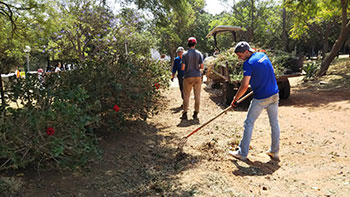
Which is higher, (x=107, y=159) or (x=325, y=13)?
(x=325, y=13)

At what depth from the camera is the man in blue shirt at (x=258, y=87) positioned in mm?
4441

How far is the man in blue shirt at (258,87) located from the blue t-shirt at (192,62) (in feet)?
8.45

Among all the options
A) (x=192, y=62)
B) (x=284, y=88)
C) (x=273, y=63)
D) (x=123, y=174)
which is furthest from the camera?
(x=284, y=88)

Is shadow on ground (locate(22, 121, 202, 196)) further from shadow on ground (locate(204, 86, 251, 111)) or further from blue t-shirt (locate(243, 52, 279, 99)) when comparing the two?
shadow on ground (locate(204, 86, 251, 111))

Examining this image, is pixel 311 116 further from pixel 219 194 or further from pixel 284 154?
pixel 219 194

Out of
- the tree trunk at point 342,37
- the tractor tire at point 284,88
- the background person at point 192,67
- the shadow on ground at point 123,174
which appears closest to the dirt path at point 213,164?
the shadow on ground at point 123,174

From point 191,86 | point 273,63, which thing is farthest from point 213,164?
point 273,63

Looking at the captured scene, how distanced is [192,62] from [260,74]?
288cm

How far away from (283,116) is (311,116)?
611 mm

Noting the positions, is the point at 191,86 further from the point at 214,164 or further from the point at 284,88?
the point at 284,88

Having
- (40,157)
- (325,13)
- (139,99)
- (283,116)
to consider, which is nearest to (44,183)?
(40,157)

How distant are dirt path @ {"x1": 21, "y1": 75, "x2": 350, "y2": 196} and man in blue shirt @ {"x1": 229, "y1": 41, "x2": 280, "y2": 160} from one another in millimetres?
326

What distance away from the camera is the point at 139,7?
6.52 metres

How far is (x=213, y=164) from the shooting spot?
4.49 metres
